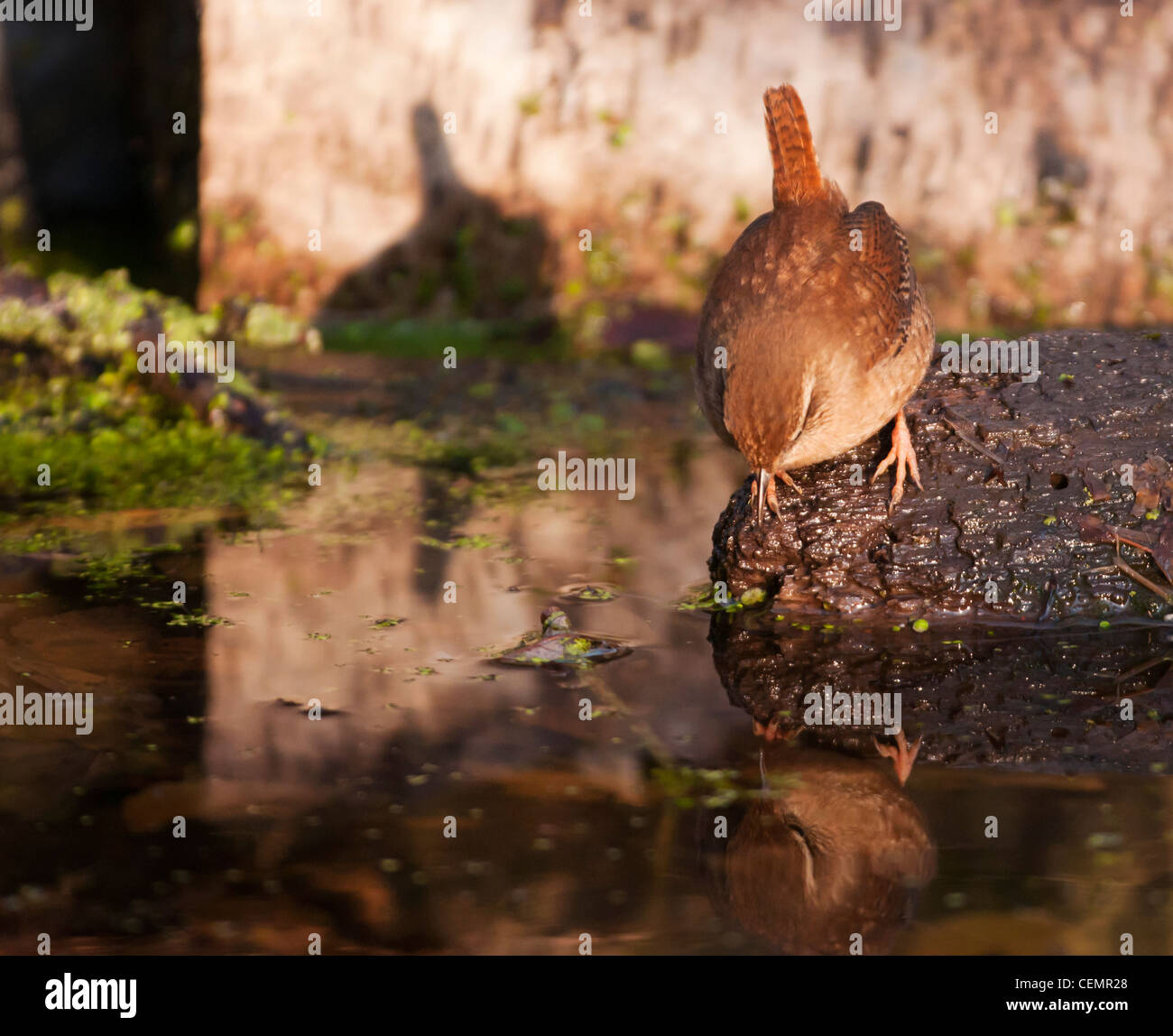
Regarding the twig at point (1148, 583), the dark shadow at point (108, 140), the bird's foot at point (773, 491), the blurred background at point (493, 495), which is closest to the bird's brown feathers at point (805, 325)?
the bird's foot at point (773, 491)

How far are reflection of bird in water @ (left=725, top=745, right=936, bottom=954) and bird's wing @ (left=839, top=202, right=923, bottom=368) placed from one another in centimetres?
159

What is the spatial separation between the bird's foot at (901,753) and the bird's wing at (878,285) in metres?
1.39

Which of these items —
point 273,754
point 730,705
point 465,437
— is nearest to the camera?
point 273,754

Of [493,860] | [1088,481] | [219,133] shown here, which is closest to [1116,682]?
[1088,481]

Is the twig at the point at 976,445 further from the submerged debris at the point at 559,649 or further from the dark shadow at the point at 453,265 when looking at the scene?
the dark shadow at the point at 453,265

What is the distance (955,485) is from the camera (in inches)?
228

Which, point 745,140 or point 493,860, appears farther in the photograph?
point 745,140

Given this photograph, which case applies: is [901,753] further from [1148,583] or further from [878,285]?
[878,285]

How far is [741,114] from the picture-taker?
36.6 ft

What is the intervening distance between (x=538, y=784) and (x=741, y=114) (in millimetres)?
7918

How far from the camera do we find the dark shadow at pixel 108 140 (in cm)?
1171

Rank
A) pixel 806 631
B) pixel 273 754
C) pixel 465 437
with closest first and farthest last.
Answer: pixel 273 754
pixel 806 631
pixel 465 437

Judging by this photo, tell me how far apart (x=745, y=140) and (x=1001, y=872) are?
828cm

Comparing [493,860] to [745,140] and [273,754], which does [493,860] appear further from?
[745,140]
